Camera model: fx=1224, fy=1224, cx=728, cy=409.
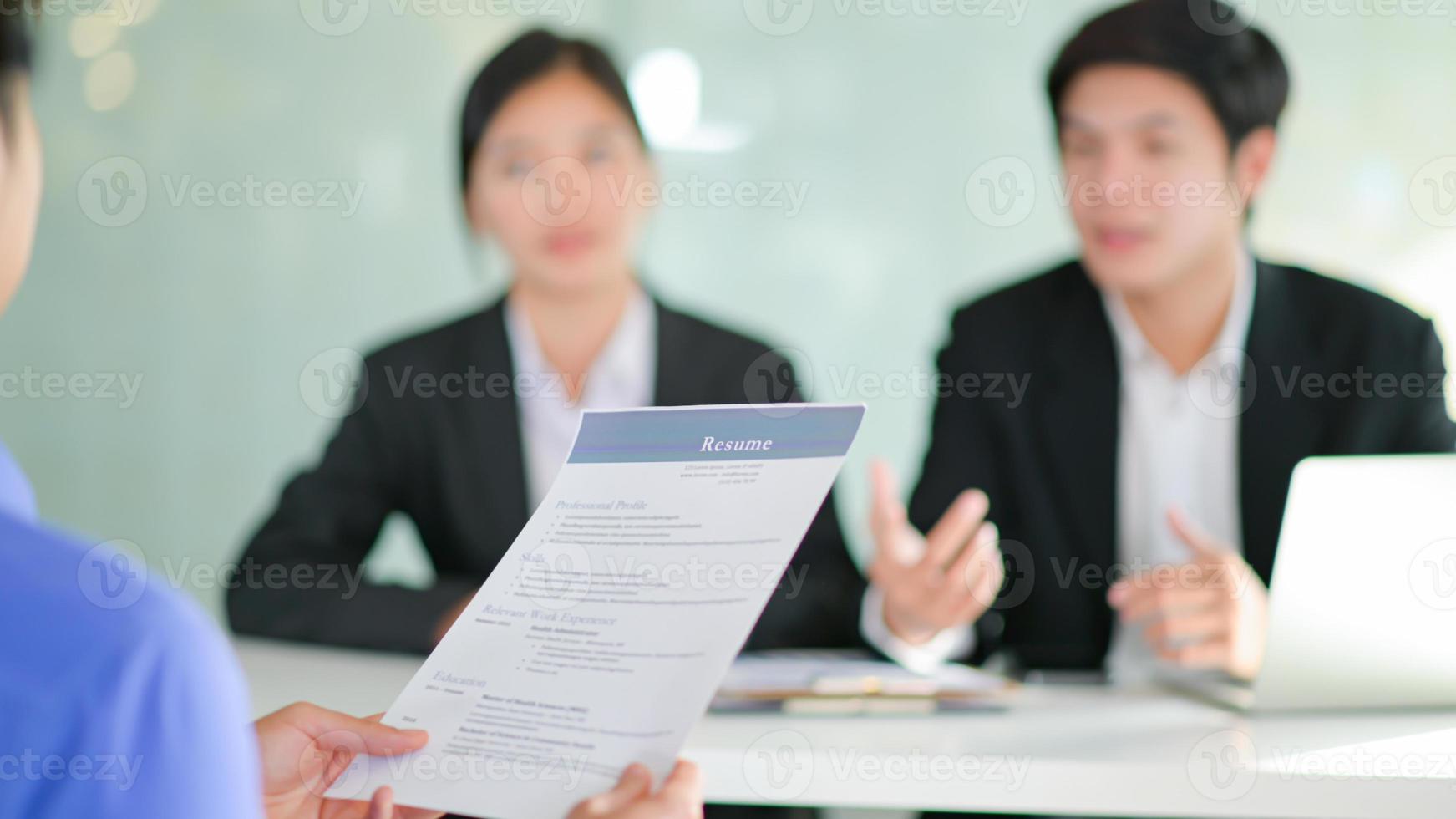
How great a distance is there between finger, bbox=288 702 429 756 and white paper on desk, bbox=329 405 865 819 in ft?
0.05

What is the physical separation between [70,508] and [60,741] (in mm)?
3337

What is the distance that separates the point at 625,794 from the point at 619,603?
4.5 inches

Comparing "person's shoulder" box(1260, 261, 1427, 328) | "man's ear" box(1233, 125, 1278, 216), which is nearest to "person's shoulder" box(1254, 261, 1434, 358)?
"person's shoulder" box(1260, 261, 1427, 328)

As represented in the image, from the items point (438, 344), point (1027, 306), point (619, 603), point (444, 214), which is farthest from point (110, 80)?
point (619, 603)

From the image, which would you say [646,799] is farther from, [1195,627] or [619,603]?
[1195,627]

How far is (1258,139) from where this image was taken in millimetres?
1968

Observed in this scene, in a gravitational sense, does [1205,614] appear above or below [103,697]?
below

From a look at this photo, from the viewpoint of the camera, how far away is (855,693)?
50.1 inches

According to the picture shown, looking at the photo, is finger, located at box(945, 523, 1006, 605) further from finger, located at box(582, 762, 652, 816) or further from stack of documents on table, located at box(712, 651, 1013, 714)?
finger, located at box(582, 762, 652, 816)

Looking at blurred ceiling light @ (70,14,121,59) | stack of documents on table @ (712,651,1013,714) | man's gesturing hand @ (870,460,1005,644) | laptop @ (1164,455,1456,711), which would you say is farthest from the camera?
blurred ceiling light @ (70,14,121,59)

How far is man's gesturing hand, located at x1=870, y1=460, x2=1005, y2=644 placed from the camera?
1497mm

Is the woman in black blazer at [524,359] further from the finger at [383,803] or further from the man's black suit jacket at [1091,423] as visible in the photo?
the finger at [383,803]

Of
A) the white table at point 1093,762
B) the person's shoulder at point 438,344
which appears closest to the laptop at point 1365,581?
the white table at point 1093,762

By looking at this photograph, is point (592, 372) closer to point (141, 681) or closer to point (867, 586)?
point (867, 586)
